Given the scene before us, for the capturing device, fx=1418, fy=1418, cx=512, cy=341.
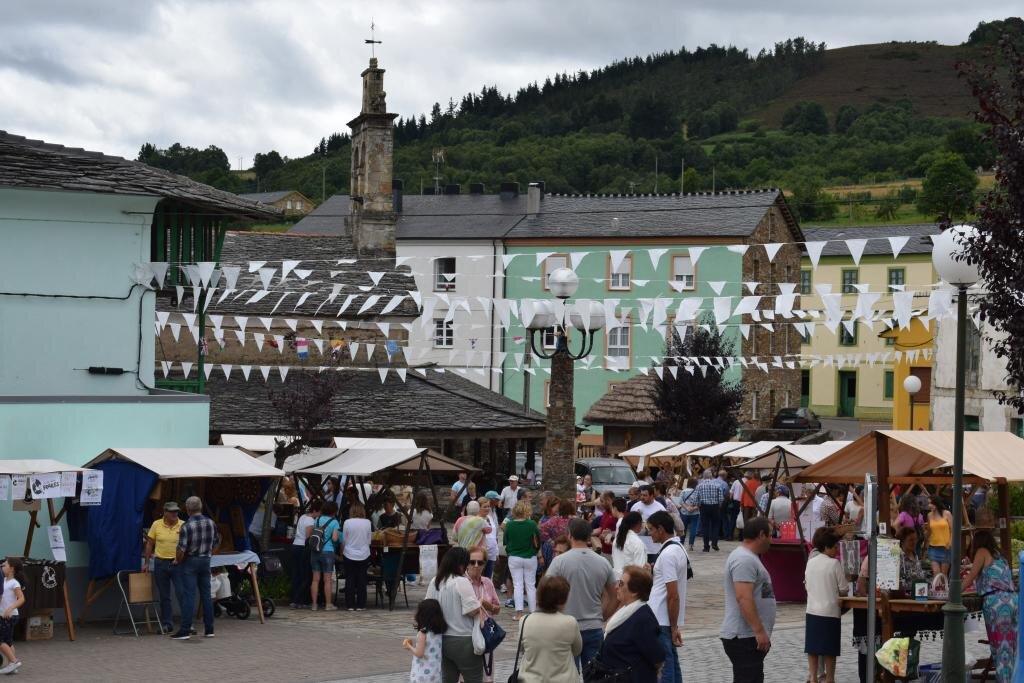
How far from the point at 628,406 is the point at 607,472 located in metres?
17.7

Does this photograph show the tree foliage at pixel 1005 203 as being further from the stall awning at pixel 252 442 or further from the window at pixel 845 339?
the window at pixel 845 339

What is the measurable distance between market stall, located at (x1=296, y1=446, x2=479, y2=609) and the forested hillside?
53.9 m

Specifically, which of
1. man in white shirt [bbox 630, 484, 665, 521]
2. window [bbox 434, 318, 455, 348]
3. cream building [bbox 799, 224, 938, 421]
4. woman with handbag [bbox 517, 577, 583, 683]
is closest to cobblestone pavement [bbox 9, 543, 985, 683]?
man in white shirt [bbox 630, 484, 665, 521]

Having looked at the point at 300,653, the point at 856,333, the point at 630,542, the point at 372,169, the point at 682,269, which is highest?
the point at 372,169

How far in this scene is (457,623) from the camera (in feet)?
35.6

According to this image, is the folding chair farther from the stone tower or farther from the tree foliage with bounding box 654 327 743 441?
the tree foliage with bounding box 654 327 743 441

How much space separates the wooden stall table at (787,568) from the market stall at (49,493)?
30.8 ft

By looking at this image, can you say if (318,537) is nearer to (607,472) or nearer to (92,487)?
(92,487)

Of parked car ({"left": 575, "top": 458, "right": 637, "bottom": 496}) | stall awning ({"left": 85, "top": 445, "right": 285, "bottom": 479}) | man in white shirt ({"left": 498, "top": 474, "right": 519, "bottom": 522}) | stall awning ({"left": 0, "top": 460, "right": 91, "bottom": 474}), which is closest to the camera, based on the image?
stall awning ({"left": 0, "top": 460, "right": 91, "bottom": 474})

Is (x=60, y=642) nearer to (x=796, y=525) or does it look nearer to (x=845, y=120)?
(x=796, y=525)

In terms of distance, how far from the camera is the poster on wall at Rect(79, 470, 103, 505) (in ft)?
54.8

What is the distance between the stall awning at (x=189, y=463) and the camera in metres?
17.0

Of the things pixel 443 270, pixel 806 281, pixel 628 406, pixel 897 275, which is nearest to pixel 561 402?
pixel 628 406

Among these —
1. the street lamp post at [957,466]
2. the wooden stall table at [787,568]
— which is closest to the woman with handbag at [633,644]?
the street lamp post at [957,466]
